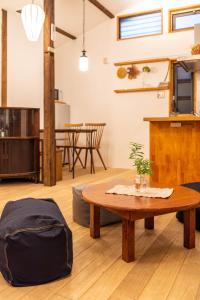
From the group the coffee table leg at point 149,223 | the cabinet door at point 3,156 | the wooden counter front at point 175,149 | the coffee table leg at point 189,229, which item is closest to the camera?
the coffee table leg at point 189,229

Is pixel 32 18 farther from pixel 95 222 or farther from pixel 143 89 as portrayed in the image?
pixel 143 89

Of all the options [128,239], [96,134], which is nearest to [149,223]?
[128,239]

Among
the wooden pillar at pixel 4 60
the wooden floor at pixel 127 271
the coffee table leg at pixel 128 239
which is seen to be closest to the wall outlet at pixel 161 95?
the wooden pillar at pixel 4 60

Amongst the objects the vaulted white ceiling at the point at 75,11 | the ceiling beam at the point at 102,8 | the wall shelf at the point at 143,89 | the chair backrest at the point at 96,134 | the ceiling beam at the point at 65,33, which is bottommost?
the chair backrest at the point at 96,134

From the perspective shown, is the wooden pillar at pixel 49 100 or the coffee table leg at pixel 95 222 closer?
the coffee table leg at pixel 95 222

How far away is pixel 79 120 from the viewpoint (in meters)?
6.78

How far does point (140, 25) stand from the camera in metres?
6.14

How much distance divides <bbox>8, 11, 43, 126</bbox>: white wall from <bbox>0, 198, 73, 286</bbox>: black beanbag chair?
4.18 meters

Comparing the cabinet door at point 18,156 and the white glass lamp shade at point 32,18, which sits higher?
the white glass lamp shade at point 32,18

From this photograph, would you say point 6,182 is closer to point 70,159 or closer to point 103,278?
point 70,159

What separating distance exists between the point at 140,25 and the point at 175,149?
3.61m

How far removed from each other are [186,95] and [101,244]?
433 centimetres

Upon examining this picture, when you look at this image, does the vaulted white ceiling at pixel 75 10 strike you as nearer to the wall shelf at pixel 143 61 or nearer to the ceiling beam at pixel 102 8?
the ceiling beam at pixel 102 8

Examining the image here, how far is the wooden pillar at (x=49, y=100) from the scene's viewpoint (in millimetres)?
4430
